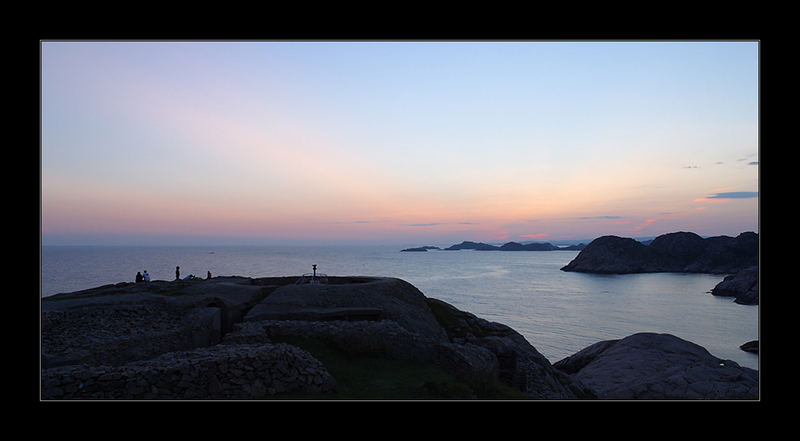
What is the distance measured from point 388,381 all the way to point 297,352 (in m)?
2.41

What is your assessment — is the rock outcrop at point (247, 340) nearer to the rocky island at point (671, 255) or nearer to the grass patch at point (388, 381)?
the grass patch at point (388, 381)

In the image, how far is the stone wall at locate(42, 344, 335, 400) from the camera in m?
8.45

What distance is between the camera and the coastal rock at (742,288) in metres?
64.9

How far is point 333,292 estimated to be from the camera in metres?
18.3

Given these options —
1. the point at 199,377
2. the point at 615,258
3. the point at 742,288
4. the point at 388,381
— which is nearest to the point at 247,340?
the point at 199,377

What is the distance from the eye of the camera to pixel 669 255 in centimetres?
11631

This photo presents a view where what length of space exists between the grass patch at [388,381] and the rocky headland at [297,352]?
34 millimetres

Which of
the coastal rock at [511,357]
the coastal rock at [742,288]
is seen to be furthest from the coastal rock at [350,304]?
the coastal rock at [742,288]

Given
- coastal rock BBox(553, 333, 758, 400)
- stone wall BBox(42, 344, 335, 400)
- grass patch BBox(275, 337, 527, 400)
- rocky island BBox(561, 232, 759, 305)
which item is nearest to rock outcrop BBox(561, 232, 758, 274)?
rocky island BBox(561, 232, 759, 305)
